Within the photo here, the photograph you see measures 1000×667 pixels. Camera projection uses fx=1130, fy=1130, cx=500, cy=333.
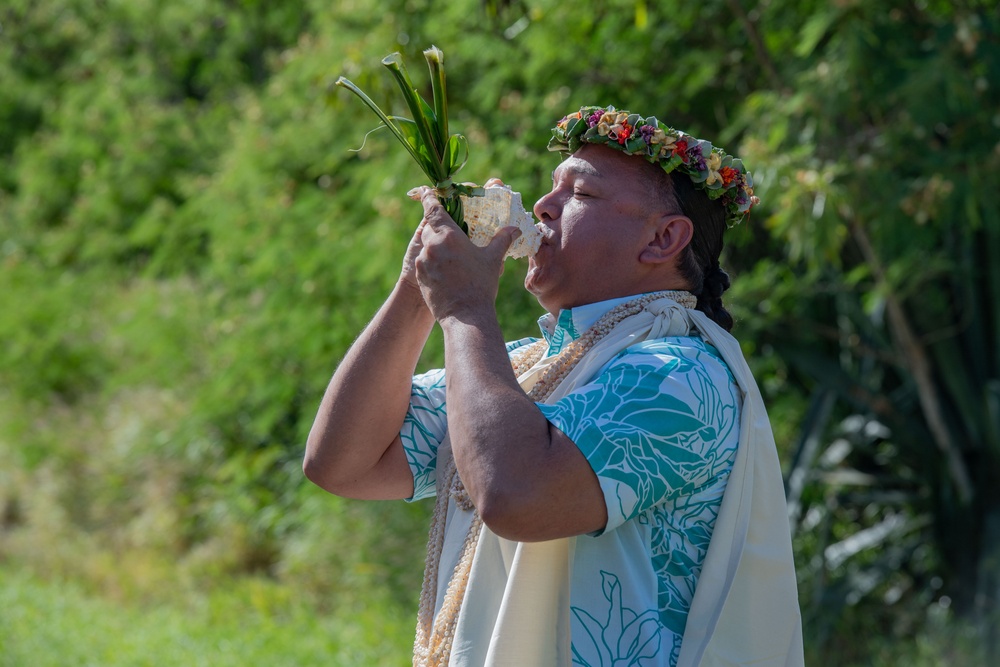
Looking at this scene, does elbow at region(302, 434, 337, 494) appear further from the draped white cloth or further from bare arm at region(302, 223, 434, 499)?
the draped white cloth

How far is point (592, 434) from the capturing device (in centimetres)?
175

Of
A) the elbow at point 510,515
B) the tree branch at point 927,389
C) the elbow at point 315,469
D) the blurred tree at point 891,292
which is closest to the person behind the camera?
the elbow at point 510,515

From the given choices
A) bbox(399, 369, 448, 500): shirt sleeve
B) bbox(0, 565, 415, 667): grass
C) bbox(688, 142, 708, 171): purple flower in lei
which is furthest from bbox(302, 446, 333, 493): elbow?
bbox(0, 565, 415, 667): grass

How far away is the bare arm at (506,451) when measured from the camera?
1685 mm

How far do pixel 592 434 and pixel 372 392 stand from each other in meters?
0.57

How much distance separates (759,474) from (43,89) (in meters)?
13.5

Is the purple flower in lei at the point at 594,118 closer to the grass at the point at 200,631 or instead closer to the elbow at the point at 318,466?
the elbow at the point at 318,466

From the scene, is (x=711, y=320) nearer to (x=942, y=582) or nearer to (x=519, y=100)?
(x=519, y=100)

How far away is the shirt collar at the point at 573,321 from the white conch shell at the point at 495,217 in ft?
0.55

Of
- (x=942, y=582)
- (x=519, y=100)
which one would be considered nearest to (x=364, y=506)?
(x=519, y=100)

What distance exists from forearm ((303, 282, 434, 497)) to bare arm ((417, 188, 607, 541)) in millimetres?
291

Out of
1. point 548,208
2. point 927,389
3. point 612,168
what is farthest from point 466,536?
point 927,389

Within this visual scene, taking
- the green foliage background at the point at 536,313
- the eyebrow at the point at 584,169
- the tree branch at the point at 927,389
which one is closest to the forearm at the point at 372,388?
the eyebrow at the point at 584,169

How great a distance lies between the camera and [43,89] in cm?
1359
